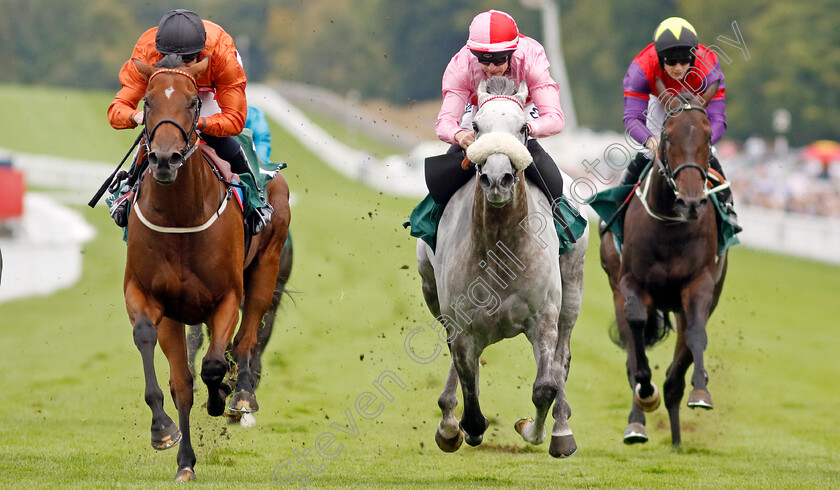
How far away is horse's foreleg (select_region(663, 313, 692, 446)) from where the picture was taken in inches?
337

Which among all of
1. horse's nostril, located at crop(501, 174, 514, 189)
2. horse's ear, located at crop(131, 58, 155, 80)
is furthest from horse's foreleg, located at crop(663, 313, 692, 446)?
horse's ear, located at crop(131, 58, 155, 80)

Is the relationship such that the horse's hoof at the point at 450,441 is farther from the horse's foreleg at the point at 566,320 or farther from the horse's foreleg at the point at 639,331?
the horse's foreleg at the point at 639,331

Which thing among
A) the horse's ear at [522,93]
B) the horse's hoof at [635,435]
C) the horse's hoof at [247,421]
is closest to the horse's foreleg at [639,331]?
the horse's hoof at [635,435]

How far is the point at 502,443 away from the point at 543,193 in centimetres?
286

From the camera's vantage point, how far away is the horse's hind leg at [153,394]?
6.43 m

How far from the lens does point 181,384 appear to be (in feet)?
22.6

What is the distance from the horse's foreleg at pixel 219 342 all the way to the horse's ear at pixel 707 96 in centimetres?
326

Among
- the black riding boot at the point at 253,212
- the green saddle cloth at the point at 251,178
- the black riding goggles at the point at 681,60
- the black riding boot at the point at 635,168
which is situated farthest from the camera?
the black riding boot at the point at 635,168

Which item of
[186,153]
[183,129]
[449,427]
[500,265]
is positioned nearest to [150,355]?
[186,153]

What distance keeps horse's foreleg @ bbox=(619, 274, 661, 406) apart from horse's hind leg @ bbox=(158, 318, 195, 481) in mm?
3092

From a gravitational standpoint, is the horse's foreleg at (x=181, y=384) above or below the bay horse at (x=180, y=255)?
below

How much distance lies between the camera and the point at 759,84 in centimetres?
5166

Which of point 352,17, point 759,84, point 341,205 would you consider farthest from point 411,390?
point 352,17

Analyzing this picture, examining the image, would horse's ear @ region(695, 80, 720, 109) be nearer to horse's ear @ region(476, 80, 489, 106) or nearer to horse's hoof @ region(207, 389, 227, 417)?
horse's ear @ region(476, 80, 489, 106)
